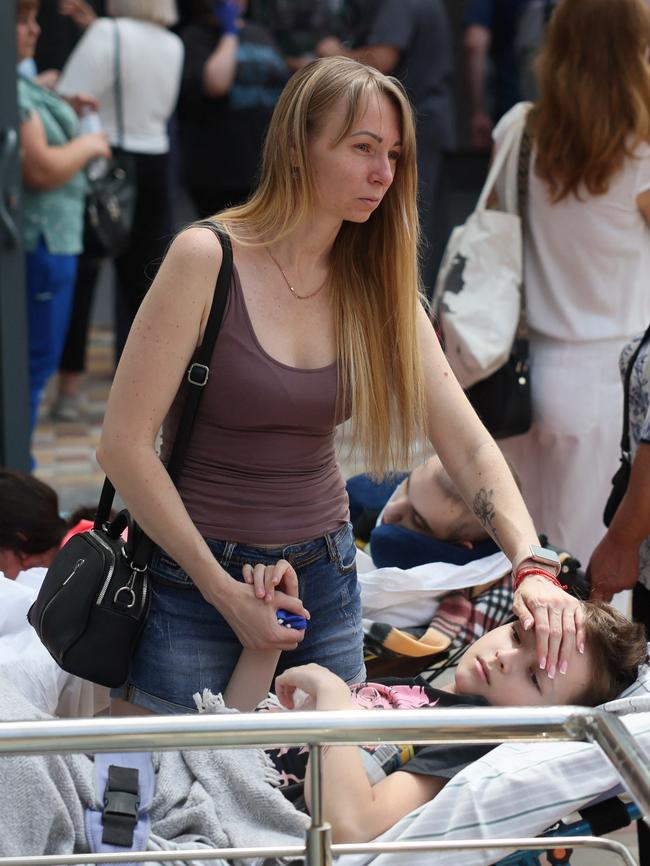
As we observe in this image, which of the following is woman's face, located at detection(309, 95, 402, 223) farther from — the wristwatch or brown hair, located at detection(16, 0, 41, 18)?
brown hair, located at detection(16, 0, 41, 18)

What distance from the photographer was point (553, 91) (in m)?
3.56

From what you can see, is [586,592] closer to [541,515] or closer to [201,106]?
[541,515]

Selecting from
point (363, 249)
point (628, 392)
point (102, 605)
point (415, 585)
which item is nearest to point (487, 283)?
point (628, 392)

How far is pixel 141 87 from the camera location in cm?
650

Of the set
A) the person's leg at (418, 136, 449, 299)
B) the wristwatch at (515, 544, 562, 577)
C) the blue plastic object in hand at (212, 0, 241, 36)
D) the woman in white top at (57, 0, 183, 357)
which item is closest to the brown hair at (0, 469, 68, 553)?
the wristwatch at (515, 544, 562, 577)

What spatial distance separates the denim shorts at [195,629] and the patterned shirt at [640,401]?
809 mm

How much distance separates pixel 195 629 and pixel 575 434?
1718mm

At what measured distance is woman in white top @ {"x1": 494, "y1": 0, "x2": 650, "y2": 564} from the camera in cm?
348

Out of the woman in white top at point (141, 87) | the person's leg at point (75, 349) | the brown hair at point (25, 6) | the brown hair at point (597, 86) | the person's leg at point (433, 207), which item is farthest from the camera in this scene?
the person's leg at point (433, 207)

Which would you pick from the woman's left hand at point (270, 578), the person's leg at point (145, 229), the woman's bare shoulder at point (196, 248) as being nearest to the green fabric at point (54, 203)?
the person's leg at point (145, 229)

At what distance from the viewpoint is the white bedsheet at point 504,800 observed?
2043 mm

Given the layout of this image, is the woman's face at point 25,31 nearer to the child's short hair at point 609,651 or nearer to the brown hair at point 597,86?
the brown hair at point 597,86

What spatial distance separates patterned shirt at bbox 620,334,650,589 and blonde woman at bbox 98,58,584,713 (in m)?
0.55

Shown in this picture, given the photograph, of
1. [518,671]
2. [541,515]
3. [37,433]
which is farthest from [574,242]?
[37,433]
